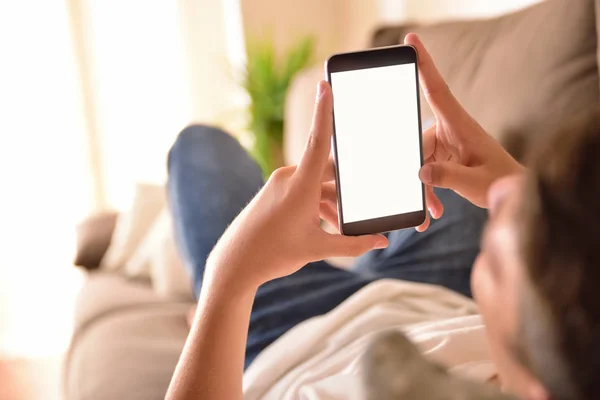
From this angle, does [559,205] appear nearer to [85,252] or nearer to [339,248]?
[339,248]

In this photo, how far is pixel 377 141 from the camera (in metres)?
0.65

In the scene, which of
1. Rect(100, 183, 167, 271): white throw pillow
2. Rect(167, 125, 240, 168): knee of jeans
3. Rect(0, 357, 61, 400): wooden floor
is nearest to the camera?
Rect(167, 125, 240, 168): knee of jeans

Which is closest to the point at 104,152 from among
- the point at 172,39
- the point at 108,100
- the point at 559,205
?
the point at 108,100

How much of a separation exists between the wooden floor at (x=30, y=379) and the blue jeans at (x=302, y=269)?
3.45 ft

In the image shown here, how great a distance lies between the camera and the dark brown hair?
0.26 metres

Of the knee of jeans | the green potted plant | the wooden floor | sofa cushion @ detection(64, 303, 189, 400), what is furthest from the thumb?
the green potted plant

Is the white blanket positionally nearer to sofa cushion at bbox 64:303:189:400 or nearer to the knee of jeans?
sofa cushion at bbox 64:303:189:400

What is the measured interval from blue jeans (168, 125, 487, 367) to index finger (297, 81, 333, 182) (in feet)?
1.37

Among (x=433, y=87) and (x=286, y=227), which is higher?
(x=433, y=87)

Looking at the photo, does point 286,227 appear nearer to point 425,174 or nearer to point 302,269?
point 425,174

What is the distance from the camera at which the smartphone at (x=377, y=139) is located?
0.63 m

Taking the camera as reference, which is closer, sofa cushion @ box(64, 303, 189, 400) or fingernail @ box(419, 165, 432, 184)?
fingernail @ box(419, 165, 432, 184)

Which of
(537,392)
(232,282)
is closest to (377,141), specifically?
(232,282)

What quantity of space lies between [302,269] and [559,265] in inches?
29.9
